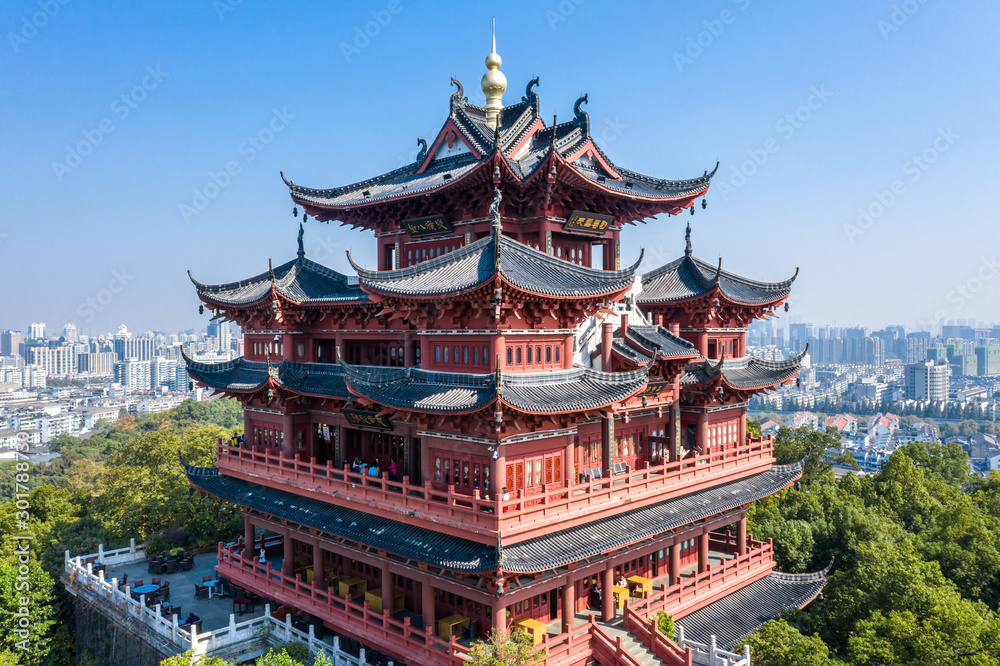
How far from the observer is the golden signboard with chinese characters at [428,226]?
75.1 feet

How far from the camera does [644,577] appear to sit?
20984mm

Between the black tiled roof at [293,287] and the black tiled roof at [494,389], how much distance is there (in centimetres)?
514

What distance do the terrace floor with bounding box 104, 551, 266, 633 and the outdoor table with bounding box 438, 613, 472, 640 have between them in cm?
885

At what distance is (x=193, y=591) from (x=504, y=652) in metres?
16.5

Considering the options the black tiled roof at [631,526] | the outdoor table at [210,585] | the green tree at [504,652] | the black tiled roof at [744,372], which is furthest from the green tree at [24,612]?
the black tiled roof at [744,372]

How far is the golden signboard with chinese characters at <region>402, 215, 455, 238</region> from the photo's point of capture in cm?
2289

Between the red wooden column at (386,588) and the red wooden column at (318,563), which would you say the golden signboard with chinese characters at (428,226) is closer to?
the red wooden column at (318,563)

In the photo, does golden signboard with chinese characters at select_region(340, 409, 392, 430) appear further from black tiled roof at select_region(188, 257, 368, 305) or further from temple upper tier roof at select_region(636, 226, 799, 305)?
temple upper tier roof at select_region(636, 226, 799, 305)

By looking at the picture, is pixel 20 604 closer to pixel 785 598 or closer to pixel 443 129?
pixel 443 129

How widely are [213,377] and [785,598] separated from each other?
21474mm

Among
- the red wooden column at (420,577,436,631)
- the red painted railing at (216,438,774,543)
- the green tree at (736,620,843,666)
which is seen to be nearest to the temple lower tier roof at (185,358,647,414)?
the red painted railing at (216,438,774,543)

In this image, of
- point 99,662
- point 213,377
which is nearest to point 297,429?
point 213,377

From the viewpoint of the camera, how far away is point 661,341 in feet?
72.0

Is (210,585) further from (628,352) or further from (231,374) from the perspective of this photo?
(628,352)
